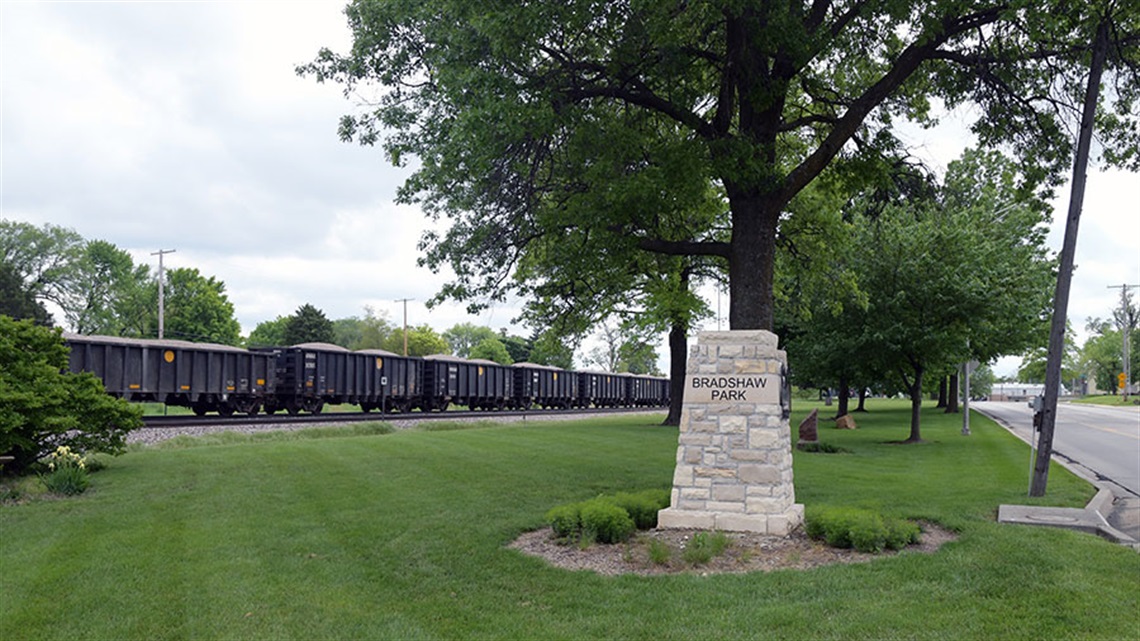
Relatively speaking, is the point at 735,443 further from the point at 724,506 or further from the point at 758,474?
the point at 724,506

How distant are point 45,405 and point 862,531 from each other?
1049cm

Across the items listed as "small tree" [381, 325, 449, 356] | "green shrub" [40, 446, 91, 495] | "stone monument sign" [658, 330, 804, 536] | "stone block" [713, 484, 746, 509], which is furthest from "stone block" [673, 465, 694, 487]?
Result: "small tree" [381, 325, 449, 356]

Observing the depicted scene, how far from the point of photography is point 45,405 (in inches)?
461

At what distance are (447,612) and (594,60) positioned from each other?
816 centimetres

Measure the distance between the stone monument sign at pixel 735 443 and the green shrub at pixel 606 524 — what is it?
755 mm

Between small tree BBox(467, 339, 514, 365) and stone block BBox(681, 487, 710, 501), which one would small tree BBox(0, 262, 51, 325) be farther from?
stone block BBox(681, 487, 710, 501)

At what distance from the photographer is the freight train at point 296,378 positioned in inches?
1003

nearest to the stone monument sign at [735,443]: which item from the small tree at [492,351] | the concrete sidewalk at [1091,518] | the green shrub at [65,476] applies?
the concrete sidewalk at [1091,518]

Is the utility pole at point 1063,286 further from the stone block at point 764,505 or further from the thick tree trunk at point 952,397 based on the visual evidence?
the thick tree trunk at point 952,397

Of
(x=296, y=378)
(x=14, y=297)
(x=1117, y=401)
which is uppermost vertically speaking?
(x=14, y=297)

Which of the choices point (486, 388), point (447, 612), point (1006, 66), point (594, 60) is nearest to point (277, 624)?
point (447, 612)

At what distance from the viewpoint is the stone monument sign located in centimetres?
917

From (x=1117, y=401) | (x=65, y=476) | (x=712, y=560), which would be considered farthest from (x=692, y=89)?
(x=1117, y=401)

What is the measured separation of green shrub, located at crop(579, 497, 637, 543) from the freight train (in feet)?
63.8
